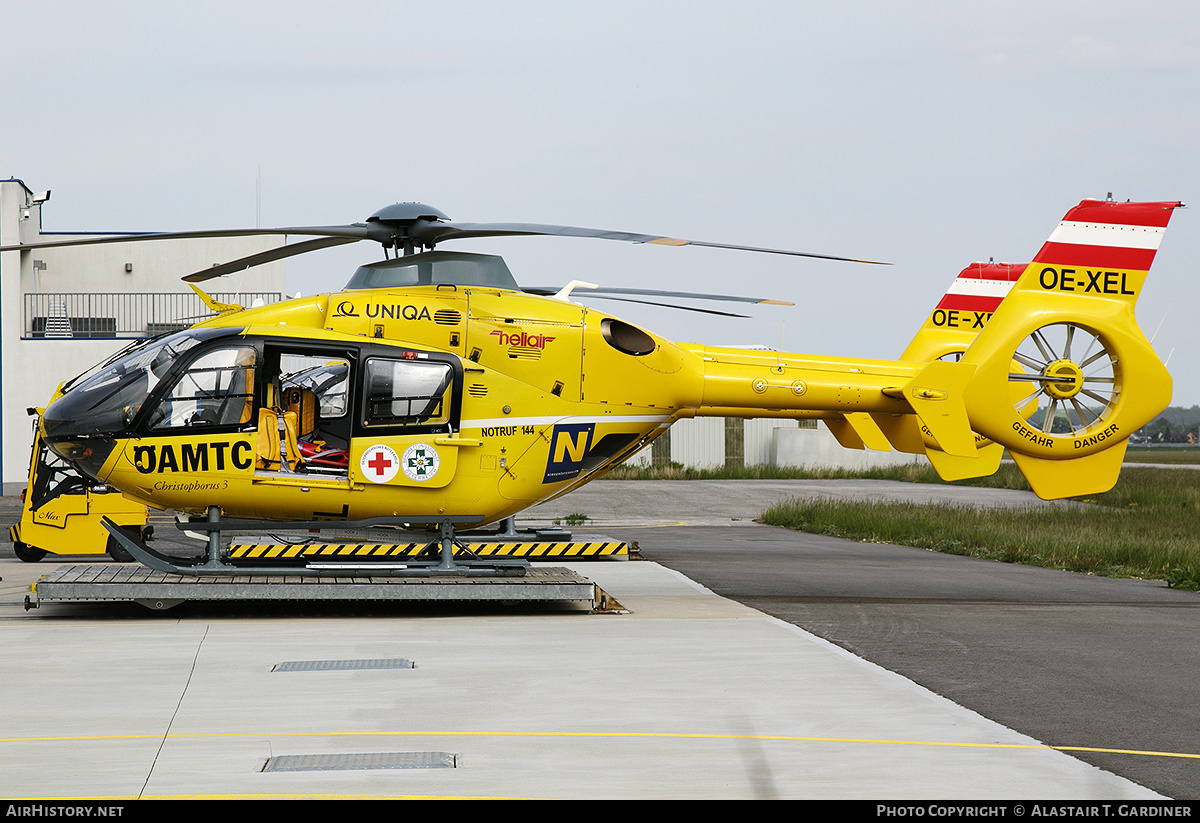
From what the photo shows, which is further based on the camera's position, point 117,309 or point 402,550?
point 117,309

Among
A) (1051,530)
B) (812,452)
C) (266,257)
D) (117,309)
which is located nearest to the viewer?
(266,257)

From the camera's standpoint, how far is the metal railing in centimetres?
3691

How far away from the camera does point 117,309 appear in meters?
38.4

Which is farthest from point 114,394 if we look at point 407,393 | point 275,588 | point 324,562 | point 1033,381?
point 1033,381

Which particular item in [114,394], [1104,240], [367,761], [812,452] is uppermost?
[1104,240]

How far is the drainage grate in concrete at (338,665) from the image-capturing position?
27.9 feet

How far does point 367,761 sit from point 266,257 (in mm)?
8068

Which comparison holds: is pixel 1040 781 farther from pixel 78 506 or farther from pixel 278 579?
pixel 78 506

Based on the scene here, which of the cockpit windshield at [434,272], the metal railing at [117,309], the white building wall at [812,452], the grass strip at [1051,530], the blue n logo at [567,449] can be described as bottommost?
the white building wall at [812,452]

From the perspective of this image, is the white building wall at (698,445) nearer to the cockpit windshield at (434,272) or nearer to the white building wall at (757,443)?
the white building wall at (757,443)

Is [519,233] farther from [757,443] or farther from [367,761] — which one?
[757,443]

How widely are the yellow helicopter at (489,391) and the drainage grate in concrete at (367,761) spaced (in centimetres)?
578

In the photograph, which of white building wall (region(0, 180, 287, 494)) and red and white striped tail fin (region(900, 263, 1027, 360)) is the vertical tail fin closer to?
red and white striped tail fin (region(900, 263, 1027, 360))

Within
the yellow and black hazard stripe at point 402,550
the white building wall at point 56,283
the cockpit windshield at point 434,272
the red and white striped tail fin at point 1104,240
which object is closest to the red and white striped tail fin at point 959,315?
the red and white striped tail fin at point 1104,240
